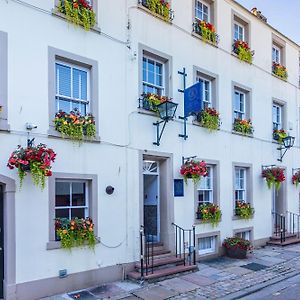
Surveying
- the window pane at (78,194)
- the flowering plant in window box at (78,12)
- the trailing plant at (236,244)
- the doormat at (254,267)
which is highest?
the flowering plant in window box at (78,12)

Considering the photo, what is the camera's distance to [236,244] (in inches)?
470

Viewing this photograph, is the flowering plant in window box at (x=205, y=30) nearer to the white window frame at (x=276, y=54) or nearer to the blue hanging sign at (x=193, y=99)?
the blue hanging sign at (x=193, y=99)

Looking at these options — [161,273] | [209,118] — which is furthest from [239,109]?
[161,273]

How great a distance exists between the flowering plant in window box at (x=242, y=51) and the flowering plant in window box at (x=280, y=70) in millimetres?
2276

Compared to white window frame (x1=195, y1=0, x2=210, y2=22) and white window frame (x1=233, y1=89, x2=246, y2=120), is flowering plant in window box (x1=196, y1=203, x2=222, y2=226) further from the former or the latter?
white window frame (x1=195, y1=0, x2=210, y2=22)

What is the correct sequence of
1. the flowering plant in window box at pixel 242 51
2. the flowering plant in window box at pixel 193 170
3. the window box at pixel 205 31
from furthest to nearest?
the flowering plant in window box at pixel 242 51, the window box at pixel 205 31, the flowering plant in window box at pixel 193 170

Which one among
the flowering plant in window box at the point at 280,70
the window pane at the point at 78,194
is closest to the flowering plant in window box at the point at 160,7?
the window pane at the point at 78,194

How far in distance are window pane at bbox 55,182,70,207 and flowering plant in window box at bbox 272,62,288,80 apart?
11.1 metres

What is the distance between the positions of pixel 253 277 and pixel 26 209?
6.06 m

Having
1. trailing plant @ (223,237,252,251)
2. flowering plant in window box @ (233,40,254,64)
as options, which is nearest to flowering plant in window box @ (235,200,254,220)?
trailing plant @ (223,237,252,251)

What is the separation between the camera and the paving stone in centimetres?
795

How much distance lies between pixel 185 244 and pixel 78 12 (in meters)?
7.01

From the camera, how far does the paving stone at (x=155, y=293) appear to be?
7.95m

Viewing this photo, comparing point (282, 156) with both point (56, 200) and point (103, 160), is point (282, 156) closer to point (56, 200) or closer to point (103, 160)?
point (103, 160)
